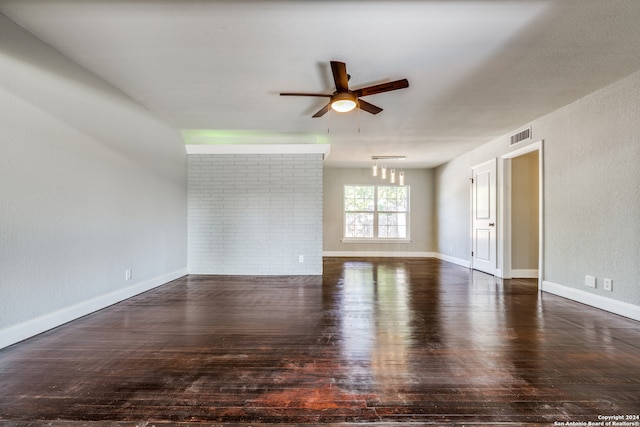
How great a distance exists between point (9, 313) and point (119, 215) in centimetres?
150

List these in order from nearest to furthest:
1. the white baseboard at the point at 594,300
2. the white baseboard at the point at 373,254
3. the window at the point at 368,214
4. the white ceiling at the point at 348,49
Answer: the white ceiling at the point at 348,49 < the white baseboard at the point at 594,300 < the white baseboard at the point at 373,254 < the window at the point at 368,214

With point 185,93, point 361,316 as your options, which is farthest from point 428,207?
point 185,93

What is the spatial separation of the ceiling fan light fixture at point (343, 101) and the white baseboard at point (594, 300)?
3.48 meters

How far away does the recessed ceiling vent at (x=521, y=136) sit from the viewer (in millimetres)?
4656

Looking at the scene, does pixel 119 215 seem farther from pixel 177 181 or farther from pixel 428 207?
pixel 428 207

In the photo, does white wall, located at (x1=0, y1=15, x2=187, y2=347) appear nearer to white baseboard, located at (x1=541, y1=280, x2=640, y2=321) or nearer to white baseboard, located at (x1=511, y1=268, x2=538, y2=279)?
white baseboard, located at (x1=541, y1=280, x2=640, y2=321)

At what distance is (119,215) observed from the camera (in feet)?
12.0

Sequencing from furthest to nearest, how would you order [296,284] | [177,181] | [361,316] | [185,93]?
[177,181] → [296,284] → [185,93] → [361,316]

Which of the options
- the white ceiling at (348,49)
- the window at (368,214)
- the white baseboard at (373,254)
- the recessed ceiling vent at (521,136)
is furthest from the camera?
the window at (368,214)

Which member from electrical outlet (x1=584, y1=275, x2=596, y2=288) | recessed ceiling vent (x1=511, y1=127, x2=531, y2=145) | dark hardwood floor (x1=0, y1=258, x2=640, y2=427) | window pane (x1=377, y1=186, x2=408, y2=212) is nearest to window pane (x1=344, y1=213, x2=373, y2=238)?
window pane (x1=377, y1=186, x2=408, y2=212)

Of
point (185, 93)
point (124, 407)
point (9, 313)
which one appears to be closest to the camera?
point (124, 407)

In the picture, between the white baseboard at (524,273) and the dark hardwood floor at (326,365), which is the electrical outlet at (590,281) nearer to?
the dark hardwood floor at (326,365)

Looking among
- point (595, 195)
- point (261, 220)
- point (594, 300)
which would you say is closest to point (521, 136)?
point (595, 195)

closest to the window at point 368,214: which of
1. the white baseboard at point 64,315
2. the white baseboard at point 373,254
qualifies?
the white baseboard at point 373,254
